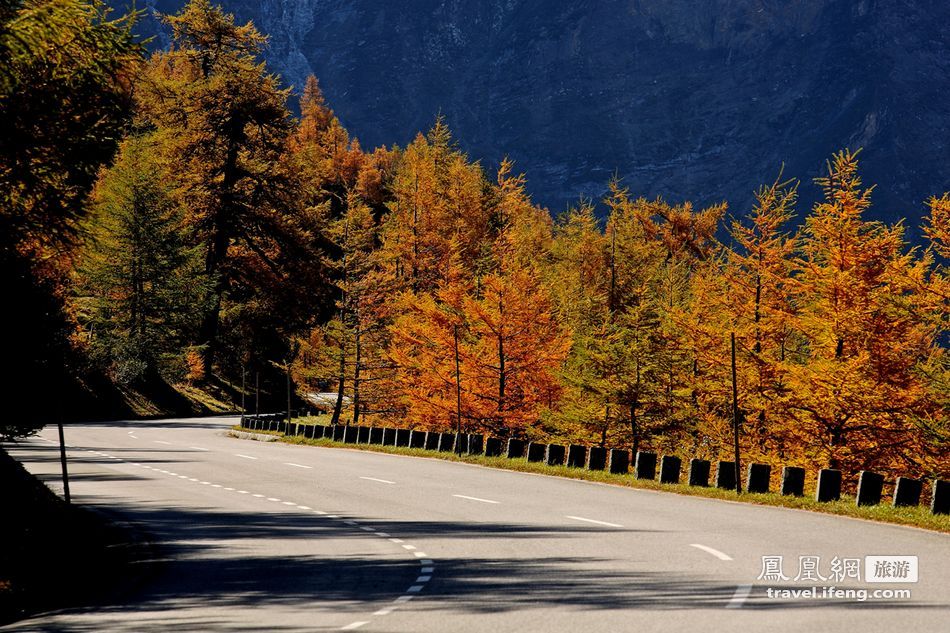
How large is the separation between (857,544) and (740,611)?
17.2ft

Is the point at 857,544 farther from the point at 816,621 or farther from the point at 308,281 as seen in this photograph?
the point at 308,281

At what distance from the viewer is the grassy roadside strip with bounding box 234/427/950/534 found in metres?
16.6

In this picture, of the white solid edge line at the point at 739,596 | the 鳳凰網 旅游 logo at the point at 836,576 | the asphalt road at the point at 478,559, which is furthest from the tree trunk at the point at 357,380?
the white solid edge line at the point at 739,596

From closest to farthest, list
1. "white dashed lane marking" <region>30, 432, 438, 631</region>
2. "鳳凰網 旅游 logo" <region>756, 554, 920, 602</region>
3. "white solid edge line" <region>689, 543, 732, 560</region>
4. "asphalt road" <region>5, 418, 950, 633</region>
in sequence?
"asphalt road" <region>5, 418, 950, 633</region> → "white dashed lane marking" <region>30, 432, 438, 631</region> → "鳳凰網 旅游 logo" <region>756, 554, 920, 602</region> → "white solid edge line" <region>689, 543, 732, 560</region>

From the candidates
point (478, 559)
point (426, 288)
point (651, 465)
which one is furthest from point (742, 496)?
point (426, 288)

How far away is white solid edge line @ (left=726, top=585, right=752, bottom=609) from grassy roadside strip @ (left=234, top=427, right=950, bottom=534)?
22.0 feet

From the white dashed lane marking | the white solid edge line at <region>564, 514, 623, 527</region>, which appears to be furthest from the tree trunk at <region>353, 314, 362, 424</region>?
the white solid edge line at <region>564, 514, 623, 527</region>

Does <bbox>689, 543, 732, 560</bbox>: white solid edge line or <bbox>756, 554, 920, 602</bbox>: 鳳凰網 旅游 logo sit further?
<bbox>689, 543, 732, 560</bbox>: white solid edge line

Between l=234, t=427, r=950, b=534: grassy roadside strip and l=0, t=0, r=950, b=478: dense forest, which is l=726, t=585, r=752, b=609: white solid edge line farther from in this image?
l=0, t=0, r=950, b=478: dense forest

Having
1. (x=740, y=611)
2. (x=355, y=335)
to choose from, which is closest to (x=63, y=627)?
(x=740, y=611)

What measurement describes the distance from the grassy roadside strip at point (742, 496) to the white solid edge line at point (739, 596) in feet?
22.0

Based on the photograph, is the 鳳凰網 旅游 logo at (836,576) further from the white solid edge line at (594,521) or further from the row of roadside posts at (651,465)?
the row of roadside posts at (651,465)

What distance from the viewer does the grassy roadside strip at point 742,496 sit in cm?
1662

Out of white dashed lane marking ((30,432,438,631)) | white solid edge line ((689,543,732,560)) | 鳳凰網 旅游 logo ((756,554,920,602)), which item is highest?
鳳凰網 旅游 logo ((756,554,920,602))
